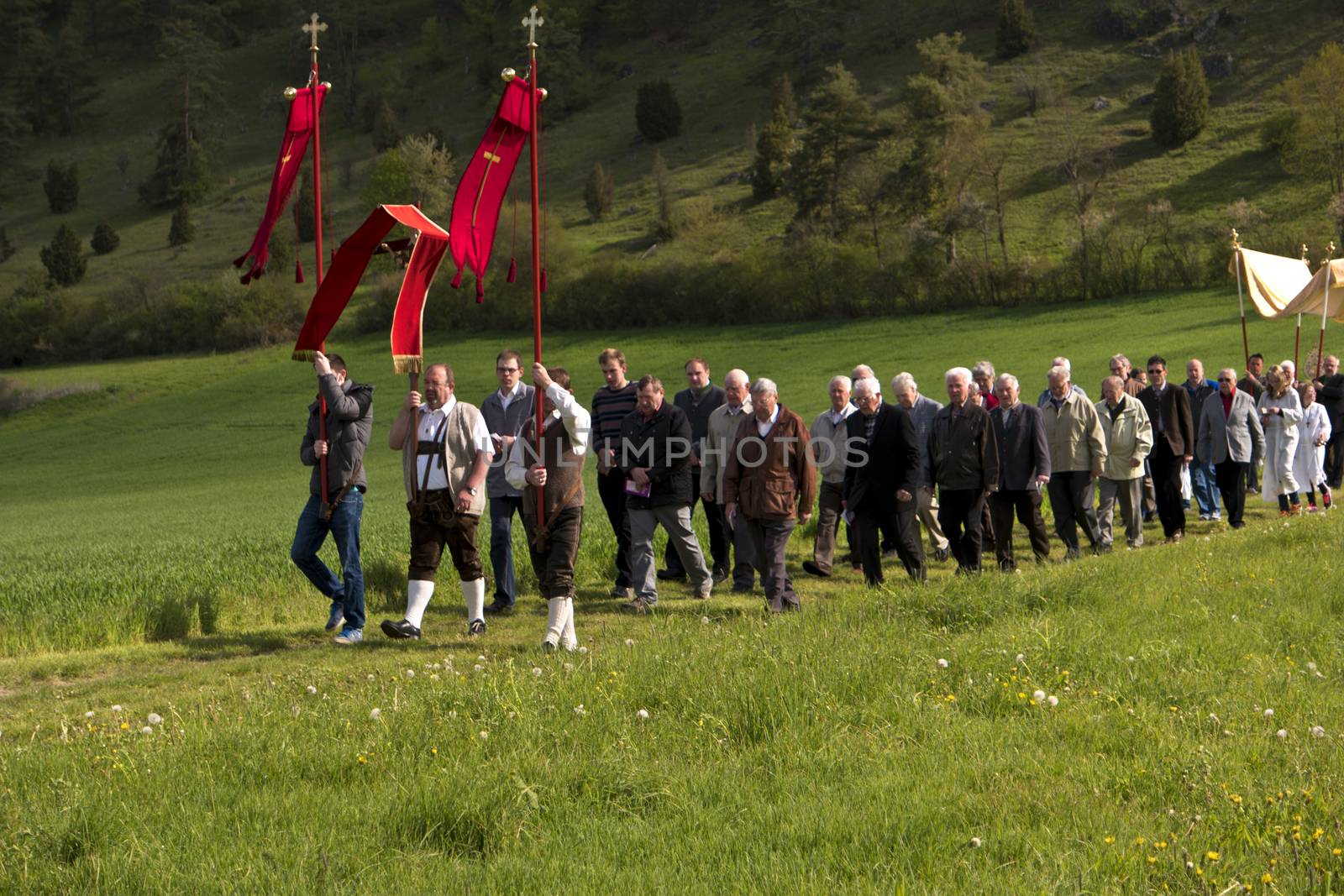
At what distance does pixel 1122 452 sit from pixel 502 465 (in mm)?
7131

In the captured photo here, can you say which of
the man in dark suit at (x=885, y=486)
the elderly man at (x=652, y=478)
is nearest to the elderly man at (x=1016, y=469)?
the man in dark suit at (x=885, y=486)

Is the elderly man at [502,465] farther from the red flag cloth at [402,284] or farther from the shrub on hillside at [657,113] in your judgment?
the shrub on hillside at [657,113]

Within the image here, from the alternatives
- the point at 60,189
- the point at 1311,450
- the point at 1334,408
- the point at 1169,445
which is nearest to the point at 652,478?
the point at 1169,445

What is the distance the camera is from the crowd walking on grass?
392 inches

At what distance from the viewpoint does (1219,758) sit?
535 cm

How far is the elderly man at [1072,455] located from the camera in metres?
13.9

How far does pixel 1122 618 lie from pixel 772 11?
123265 mm

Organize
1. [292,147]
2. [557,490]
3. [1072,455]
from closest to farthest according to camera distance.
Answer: [557,490]
[292,147]
[1072,455]

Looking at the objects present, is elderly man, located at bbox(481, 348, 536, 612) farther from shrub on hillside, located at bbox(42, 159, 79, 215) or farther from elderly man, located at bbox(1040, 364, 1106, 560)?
shrub on hillside, located at bbox(42, 159, 79, 215)

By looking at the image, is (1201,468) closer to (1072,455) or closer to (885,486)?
(1072,455)

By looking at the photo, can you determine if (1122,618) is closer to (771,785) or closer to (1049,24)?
(771,785)

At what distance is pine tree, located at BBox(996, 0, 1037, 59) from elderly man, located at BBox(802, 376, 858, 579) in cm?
9734

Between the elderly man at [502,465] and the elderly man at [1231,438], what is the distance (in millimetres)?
9412

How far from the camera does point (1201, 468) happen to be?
17906mm
